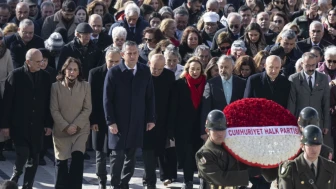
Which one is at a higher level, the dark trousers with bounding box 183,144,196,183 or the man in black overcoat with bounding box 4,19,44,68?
the man in black overcoat with bounding box 4,19,44,68

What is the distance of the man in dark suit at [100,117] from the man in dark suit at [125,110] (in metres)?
0.39

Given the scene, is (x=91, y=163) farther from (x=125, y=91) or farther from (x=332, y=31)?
(x=332, y=31)

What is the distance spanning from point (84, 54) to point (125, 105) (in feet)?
7.46

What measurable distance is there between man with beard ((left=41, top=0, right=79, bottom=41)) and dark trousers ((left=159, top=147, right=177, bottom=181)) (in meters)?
3.78

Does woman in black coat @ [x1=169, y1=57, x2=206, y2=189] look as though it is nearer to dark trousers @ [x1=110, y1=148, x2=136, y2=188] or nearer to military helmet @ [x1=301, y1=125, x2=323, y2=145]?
dark trousers @ [x1=110, y1=148, x2=136, y2=188]

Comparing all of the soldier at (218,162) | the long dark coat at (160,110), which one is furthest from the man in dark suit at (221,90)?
the soldier at (218,162)

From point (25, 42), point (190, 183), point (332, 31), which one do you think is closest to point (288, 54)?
point (332, 31)

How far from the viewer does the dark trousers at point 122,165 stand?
41.9 ft

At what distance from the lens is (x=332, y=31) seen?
658 inches

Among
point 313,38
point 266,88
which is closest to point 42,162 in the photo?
point 266,88

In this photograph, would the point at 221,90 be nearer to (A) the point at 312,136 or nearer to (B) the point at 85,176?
(B) the point at 85,176

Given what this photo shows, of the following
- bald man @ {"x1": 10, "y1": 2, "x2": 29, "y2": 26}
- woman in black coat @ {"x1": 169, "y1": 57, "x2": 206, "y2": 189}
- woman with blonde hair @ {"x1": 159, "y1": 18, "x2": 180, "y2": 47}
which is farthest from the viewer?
bald man @ {"x1": 10, "y1": 2, "x2": 29, "y2": 26}

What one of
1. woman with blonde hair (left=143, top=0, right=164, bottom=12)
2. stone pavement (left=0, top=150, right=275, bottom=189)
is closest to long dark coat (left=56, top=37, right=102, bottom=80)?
stone pavement (left=0, top=150, right=275, bottom=189)

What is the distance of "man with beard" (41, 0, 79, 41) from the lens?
55.6 feet
